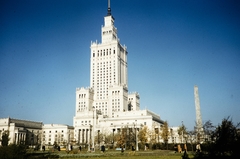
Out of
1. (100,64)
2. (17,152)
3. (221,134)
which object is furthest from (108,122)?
(221,134)

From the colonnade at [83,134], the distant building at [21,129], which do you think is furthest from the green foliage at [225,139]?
the distant building at [21,129]

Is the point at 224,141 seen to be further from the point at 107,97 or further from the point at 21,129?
the point at 21,129

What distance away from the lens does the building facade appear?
123m

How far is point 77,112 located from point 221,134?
381 feet

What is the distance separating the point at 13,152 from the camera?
28.1 metres

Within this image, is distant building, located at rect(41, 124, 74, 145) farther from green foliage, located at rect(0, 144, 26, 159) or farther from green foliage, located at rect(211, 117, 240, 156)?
green foliage, located at rect(211, 117, 240, 156)

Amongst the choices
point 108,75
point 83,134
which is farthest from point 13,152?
point 108,75

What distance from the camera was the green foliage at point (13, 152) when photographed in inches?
1061

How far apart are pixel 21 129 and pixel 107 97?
51457 mm

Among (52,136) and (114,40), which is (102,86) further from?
(52,136)

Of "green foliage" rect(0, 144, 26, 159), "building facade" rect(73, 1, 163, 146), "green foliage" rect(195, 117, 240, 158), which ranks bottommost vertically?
"green foliage" rect(0, 144, 26, 159)

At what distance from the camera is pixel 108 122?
125 m

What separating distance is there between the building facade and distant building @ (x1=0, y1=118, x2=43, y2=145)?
91.4ft

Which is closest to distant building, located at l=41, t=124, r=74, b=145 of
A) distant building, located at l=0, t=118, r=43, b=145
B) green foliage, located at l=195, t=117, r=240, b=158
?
distant building, located at l=0, t=118, r=43, b=145
